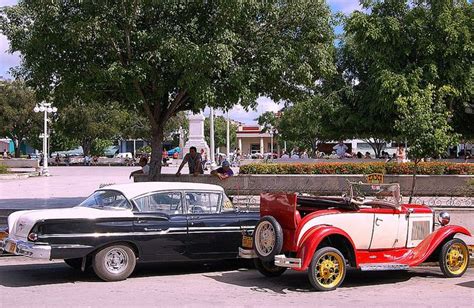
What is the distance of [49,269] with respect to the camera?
10.3 meters

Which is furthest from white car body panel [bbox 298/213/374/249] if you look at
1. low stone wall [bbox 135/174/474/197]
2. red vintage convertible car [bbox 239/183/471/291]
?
low stone wall [bbox 135/174/474/197]

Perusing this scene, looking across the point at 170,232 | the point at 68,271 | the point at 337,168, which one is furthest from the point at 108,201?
the point at 337,168

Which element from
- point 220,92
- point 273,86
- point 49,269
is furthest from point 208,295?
point 273,86

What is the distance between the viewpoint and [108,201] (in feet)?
32.0

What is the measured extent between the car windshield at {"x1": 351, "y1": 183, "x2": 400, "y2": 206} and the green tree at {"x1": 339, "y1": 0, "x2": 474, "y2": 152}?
13194 mm

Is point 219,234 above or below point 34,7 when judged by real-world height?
below

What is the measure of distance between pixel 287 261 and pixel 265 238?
600mm

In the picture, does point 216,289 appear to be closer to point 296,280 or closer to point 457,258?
point 296,280

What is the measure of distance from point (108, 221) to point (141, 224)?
51 cm

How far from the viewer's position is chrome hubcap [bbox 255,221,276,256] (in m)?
8.60

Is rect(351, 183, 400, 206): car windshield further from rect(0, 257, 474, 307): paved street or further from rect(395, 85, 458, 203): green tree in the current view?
rect(395, 85, 458, 203): green tree

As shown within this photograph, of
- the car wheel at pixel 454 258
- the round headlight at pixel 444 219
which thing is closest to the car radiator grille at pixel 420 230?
the round headlight at pixel 444 219

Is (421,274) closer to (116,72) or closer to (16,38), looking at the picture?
(116,72)

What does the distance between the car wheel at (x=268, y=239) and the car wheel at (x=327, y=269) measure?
21.2 inches
